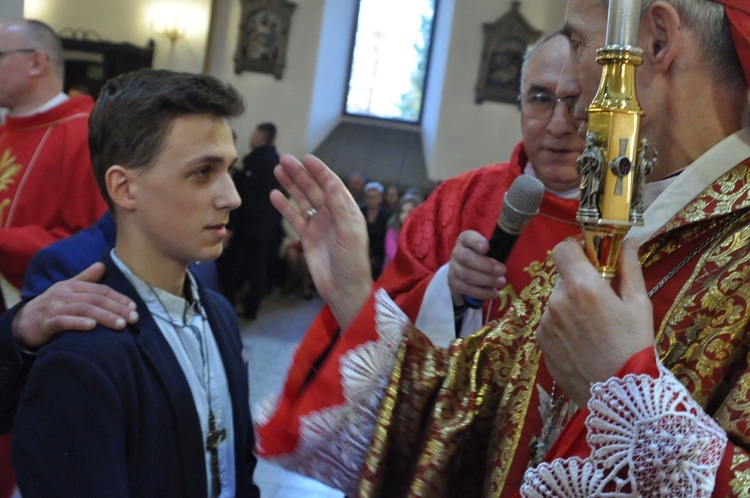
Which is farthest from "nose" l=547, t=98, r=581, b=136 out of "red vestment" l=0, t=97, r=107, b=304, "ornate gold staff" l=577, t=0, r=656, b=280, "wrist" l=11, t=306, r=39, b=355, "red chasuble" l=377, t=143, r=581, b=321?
"red vestment" l=0, t=97, r=107, b=304

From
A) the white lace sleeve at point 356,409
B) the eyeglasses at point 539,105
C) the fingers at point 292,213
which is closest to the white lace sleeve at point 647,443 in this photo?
the white lace sleeve at point 356,409

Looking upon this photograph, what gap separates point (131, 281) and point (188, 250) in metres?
0.15

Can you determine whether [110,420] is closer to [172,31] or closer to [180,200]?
[180,200]

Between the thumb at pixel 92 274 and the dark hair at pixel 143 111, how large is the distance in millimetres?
231

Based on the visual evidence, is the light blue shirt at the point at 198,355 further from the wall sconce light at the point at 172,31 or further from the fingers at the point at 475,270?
the wall sconce light at the point at 172,31

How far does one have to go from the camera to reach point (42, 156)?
3430 millimetres

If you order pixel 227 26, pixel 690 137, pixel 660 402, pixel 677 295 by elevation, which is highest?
pixel 227 26

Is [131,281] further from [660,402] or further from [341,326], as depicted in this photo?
[660,402]

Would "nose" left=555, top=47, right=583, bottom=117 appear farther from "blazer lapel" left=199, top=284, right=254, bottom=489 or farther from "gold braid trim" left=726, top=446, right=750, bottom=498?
"blazer lapel" left=199, top=284, right=254, bottom=489

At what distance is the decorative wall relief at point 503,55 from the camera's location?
1219 cm

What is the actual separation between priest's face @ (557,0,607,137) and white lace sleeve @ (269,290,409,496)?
47 centimetres

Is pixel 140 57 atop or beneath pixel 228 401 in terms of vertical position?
atop

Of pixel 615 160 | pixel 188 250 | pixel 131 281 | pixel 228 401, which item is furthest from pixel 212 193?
pixel 615 160

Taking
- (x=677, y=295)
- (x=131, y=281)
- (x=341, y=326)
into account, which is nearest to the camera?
(x=677, y=295)
